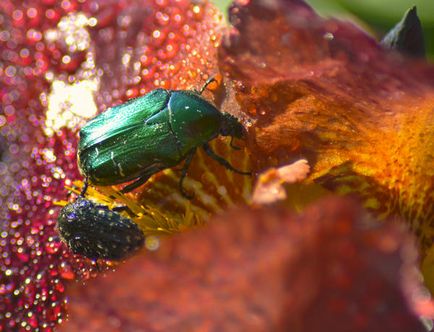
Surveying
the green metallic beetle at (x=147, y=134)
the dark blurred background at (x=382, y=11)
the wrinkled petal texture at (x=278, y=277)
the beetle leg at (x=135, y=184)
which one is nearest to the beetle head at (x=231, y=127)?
the green metallic beetle at (x=147, y=134)

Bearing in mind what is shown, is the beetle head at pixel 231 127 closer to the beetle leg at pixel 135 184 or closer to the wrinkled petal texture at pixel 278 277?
the beetle leg at pixel 135 184

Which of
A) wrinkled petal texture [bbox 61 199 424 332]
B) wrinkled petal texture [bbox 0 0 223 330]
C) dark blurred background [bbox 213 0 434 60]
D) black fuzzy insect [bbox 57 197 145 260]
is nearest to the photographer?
wrinkled petal texture [bbox 61 199 424 332]

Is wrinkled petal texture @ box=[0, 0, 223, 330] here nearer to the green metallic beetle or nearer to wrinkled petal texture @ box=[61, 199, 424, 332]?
the green metallic beetle

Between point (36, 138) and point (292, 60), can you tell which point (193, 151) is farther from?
point (36, 138)

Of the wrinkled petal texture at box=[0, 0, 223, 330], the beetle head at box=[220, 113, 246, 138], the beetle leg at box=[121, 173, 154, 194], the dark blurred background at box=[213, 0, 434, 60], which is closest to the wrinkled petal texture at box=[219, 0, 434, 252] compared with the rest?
the beetle head at box=[220, 113, 246, 138]

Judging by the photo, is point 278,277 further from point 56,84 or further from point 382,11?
point 382,11

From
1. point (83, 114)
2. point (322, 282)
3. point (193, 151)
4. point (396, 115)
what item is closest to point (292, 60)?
point (396, 115)
